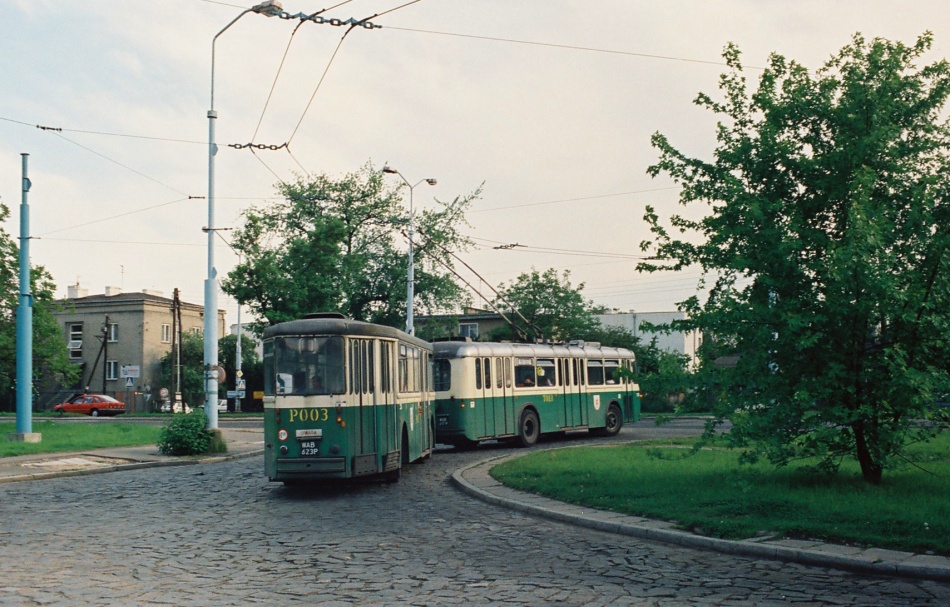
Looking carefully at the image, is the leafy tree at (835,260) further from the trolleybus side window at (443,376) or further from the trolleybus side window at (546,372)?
the trolleybus side window at (546,372)

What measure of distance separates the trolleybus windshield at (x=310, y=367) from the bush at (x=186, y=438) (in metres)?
8.61

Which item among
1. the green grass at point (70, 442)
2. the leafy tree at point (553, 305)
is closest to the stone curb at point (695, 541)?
the green grass at point (70, 442)

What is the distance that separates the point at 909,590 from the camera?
7.81m

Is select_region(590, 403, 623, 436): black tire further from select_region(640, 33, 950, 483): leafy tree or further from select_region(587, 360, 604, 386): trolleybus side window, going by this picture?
select_region(640, 33, 950, 483): leafy tree

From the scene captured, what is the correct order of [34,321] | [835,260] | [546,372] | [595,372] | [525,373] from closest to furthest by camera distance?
1. [835,260]
2. [525,373]
3. [546,372]
4. [595,372]
5. [34,321]

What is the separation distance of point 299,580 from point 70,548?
11.0 feet

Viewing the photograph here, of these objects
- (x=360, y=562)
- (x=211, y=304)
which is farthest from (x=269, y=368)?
(x=211, y=304)

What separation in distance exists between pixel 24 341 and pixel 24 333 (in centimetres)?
23

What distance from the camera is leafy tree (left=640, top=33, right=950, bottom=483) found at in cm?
1176

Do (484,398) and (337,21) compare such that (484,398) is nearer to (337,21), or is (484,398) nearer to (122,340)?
(337,21)

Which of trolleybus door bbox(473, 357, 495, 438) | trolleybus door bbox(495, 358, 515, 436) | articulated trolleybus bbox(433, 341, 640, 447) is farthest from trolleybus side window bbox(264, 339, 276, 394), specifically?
trolleybus door bbox(495, 358, 515, 436)

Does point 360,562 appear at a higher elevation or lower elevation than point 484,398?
lower

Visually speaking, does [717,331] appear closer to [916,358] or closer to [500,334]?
[916,358]

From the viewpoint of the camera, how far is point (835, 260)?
459 inches
